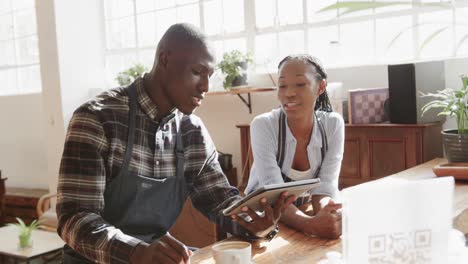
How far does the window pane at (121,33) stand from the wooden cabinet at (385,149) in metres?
2.84

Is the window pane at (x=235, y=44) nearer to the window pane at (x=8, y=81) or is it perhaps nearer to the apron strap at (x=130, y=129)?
the apron strap at (x=130, y=129)

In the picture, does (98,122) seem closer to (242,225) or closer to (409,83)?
(242,225)

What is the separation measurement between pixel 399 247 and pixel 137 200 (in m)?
1.12

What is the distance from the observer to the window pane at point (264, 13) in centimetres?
427

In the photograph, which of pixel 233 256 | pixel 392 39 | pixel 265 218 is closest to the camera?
pixel 233 256

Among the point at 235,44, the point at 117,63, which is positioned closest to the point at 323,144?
the point at 235,44

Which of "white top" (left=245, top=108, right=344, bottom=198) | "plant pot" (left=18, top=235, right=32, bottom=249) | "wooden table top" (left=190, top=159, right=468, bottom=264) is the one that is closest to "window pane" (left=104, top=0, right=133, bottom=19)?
"plant pot" (left=18, top=235, right=32, bottom=249)

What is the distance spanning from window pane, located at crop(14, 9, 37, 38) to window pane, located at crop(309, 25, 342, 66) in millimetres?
3517

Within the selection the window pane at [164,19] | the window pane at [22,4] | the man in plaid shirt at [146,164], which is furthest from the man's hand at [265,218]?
the window pane at [22,4]

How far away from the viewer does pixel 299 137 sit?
7.68 ft

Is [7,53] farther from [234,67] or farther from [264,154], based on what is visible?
[264,154]

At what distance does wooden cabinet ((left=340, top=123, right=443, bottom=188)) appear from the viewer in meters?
3.04

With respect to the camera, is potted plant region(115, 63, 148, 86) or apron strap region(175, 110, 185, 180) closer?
apron strap region(175, 110, 185, 180)

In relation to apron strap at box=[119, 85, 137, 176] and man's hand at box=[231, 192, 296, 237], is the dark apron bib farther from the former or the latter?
apron strap at box=[119, 85, 137, 176]
